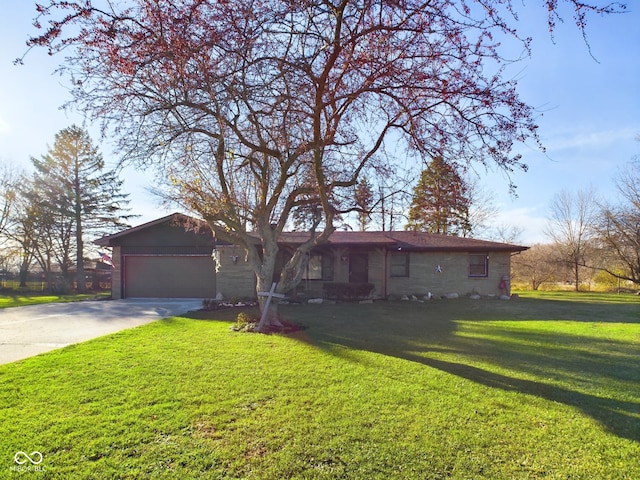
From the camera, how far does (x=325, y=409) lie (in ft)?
13.3

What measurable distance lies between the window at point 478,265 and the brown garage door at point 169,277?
12205mm

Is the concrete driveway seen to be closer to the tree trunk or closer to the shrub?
the shrub

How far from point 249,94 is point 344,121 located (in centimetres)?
240

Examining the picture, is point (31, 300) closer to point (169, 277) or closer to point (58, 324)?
point (169, 277)

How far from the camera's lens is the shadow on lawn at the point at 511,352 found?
181 inches

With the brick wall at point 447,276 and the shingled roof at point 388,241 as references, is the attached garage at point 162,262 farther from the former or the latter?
the brick wall at point 447,276

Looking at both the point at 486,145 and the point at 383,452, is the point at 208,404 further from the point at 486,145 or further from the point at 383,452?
the point at 486,145

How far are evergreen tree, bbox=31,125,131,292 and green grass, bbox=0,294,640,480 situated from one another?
21871mm

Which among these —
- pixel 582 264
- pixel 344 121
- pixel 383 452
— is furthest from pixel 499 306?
pixel 582 264

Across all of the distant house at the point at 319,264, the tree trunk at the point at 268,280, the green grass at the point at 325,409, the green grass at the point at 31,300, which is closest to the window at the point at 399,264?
the distant house at the point at 319,264

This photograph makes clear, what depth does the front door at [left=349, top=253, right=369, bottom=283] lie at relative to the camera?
724 inches

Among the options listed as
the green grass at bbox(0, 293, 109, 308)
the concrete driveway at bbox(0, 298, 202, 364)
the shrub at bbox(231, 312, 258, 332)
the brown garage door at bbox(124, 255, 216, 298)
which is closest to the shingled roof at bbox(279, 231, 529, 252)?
the brown garage door at bbox(124, 255, 216, 298)

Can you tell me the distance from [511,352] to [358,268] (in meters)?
11.6

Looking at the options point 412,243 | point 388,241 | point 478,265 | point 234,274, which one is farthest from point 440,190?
point 478,265
